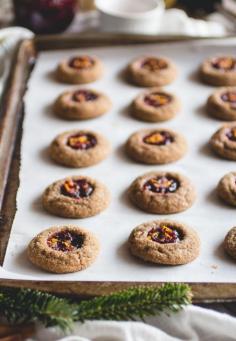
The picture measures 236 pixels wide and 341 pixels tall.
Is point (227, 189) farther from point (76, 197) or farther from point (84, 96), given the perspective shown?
point (84, 96)

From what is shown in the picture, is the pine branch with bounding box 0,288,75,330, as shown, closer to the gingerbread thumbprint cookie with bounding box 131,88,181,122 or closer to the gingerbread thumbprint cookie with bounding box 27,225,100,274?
the gingerbread thumbprint cookie with bounding box 27,225,100,274

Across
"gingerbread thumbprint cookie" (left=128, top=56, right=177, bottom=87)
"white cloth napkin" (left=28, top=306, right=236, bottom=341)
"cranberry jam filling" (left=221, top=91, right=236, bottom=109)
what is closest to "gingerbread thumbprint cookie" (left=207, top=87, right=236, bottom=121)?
"cranberry jam filling" (left=221, top=91, right=236, bottom=109)

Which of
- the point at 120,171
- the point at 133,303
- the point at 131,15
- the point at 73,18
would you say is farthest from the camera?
the point at 73,18

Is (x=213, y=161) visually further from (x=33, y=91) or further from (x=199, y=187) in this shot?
(x=33, y=91)

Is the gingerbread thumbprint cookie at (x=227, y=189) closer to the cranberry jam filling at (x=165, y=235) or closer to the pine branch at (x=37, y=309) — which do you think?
the cranberry jam filling at (x=165, y=235)

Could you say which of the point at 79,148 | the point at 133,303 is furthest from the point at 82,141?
the point at 133,303
